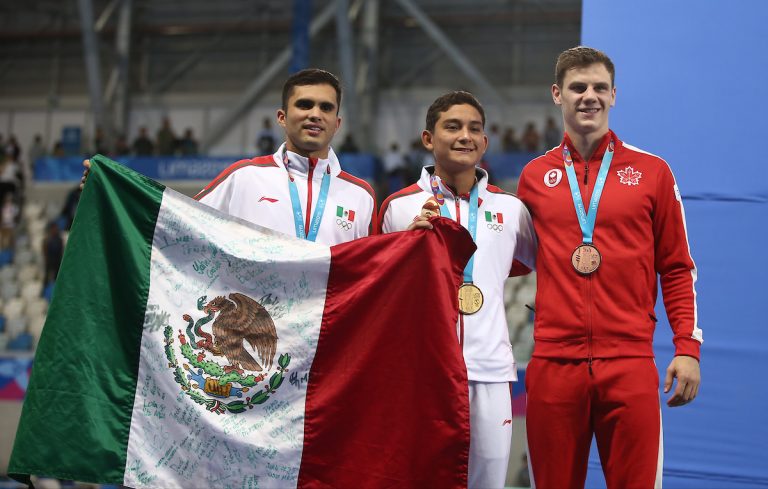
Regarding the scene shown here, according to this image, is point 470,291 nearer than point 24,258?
Yes

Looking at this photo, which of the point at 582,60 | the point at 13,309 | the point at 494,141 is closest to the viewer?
the point at 582,60

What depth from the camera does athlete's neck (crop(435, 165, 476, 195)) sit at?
11.9 ft

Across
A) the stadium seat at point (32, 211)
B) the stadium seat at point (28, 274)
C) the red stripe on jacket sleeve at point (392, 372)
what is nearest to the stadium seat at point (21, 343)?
the stadium seat at point (28, 274)

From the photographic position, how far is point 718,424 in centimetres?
405

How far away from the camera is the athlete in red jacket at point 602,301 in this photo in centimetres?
300

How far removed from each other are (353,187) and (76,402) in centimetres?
145

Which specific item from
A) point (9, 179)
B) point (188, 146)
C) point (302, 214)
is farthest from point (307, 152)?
point (9, 179)

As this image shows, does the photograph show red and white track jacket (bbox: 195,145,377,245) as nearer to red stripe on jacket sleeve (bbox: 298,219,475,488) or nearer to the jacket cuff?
red stripe on jacket sleeve (bbox: 298,219,475,488)

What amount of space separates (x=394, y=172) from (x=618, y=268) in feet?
39.6

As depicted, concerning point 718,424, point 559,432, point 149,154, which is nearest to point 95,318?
point 559,432

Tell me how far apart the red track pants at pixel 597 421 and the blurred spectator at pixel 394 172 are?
1142 cm

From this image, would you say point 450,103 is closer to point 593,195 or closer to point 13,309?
point 593,195

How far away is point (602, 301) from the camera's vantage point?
10.1ft

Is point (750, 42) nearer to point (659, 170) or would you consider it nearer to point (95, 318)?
point (659, 170)
